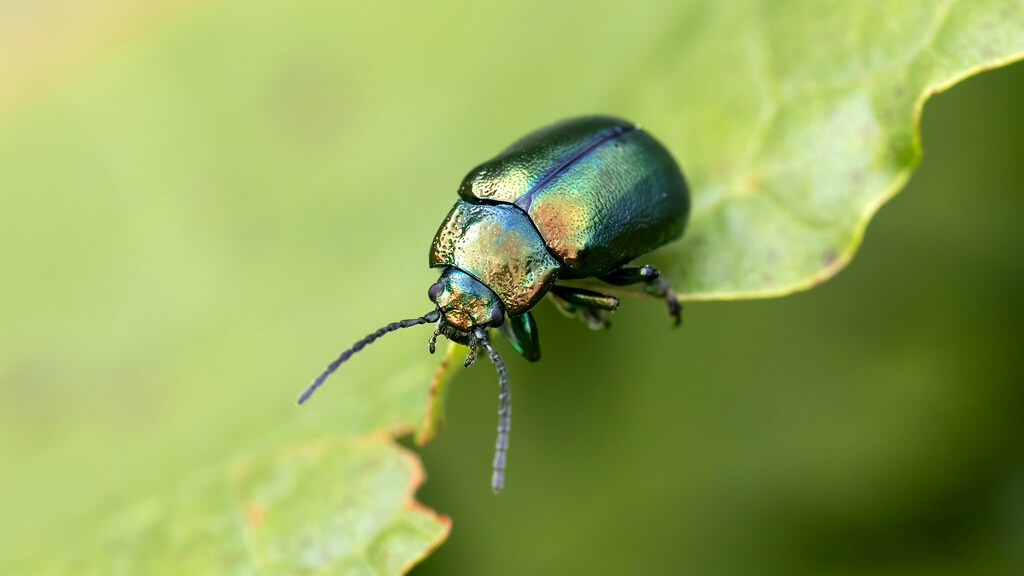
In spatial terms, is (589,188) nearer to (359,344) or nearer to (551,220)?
(551,220)

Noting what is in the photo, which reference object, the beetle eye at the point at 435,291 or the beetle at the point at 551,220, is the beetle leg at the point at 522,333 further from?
the beetle eye at the point at 435,291

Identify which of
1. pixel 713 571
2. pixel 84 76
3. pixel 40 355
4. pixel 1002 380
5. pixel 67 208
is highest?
pixel 84 76

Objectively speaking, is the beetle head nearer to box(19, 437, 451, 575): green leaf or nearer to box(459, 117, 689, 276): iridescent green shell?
box(459, 117, 689, 276): iridescent green shell

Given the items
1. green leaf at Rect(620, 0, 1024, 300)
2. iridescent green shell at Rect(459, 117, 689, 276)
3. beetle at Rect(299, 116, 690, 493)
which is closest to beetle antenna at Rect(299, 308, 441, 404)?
beetle at Rect(299, 116, 690, 493)

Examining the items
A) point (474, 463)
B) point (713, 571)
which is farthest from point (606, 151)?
point (713, 571)

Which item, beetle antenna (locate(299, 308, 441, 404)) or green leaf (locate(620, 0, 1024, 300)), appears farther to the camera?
beetle antenna (locate(299, 308, 441, 404))

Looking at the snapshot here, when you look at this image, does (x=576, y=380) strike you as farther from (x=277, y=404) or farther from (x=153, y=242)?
(x=153, y=242)

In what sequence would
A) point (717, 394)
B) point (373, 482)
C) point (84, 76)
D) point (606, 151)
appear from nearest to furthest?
point (373, 482) < point (606, 151) < point (717, 394) < point (84, 76)
